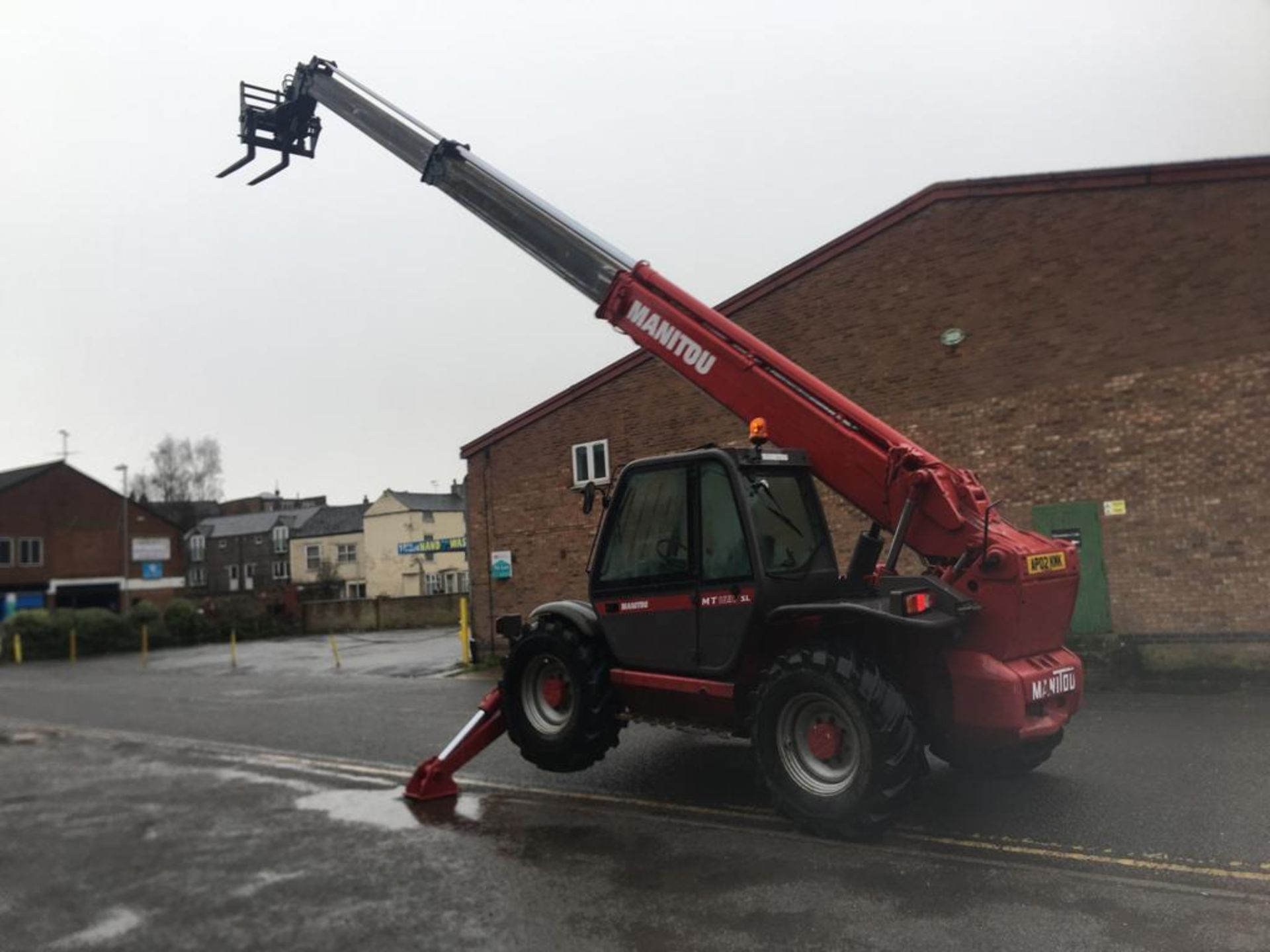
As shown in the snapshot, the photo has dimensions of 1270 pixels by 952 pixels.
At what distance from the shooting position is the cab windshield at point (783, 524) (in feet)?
20.6

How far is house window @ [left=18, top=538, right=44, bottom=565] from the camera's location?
166 feet

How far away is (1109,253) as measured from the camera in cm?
1224

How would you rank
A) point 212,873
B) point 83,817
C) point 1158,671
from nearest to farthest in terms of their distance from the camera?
1. point 212,873
2. point 83,817
3. point 1158,671

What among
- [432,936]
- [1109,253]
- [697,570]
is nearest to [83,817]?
[432,936]

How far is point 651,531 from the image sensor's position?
22.1 ft

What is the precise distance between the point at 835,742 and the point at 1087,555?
8447 millimetres

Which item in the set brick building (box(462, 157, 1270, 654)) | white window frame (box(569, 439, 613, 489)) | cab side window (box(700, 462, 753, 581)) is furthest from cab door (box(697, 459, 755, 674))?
white window frame (box(569, 439, 613, 489))

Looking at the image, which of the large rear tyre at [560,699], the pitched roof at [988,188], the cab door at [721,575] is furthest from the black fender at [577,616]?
the pitched roof at [988,188]

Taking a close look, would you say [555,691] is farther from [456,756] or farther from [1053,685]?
[1053,685]

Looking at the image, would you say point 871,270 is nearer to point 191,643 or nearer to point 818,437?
point 818,437

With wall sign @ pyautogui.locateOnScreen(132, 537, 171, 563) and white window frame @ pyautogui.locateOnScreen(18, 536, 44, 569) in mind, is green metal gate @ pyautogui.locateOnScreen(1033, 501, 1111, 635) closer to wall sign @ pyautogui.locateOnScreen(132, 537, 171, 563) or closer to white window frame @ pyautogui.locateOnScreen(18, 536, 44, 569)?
white window frame @ pyautogui.locateOnScreen(18, 536, 44, 569)

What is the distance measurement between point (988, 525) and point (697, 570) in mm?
1891

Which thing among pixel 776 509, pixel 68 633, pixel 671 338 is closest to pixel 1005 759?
pixel 776 509

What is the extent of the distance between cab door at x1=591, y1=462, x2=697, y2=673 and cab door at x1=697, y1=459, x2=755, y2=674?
0.28 feet
